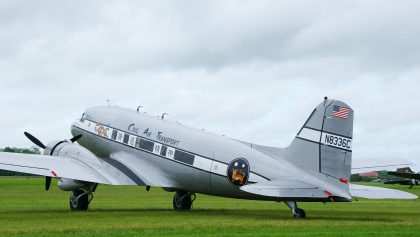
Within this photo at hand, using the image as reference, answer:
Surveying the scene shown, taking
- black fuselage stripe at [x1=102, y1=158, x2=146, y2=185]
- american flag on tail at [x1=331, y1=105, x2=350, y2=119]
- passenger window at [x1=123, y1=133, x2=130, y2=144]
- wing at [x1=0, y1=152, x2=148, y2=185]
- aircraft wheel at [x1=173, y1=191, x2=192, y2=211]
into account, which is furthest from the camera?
passenger window at [x1=123, y1=133, x2=130, y2=144]

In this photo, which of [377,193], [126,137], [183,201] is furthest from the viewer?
[126,137]

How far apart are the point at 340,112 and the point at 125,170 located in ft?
33.5

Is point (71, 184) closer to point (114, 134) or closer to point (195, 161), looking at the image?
point (114, 134)

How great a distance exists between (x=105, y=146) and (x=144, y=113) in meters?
2.33

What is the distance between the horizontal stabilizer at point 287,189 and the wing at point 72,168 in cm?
721

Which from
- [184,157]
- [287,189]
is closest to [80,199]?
[184,157]

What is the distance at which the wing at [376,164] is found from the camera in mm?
29766

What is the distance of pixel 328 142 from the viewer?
23.4 meters

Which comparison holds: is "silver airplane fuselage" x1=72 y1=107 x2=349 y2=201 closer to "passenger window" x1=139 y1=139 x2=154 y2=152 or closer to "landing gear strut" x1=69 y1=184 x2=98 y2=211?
"passenger window" x1=139 y1=139 x2=154 y2=152

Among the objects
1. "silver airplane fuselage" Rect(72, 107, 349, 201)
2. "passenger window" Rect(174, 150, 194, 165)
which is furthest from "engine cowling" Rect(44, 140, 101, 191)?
"passenger window" Rect(174, 150, 194, 165)

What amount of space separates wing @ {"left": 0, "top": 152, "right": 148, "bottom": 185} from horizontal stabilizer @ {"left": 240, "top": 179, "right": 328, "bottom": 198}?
7211 mm

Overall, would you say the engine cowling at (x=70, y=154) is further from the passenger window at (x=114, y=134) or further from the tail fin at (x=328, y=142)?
the tail fin at (x=328, y=142)

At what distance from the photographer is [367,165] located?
98.5 feet

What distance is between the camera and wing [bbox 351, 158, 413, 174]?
29.8 m
